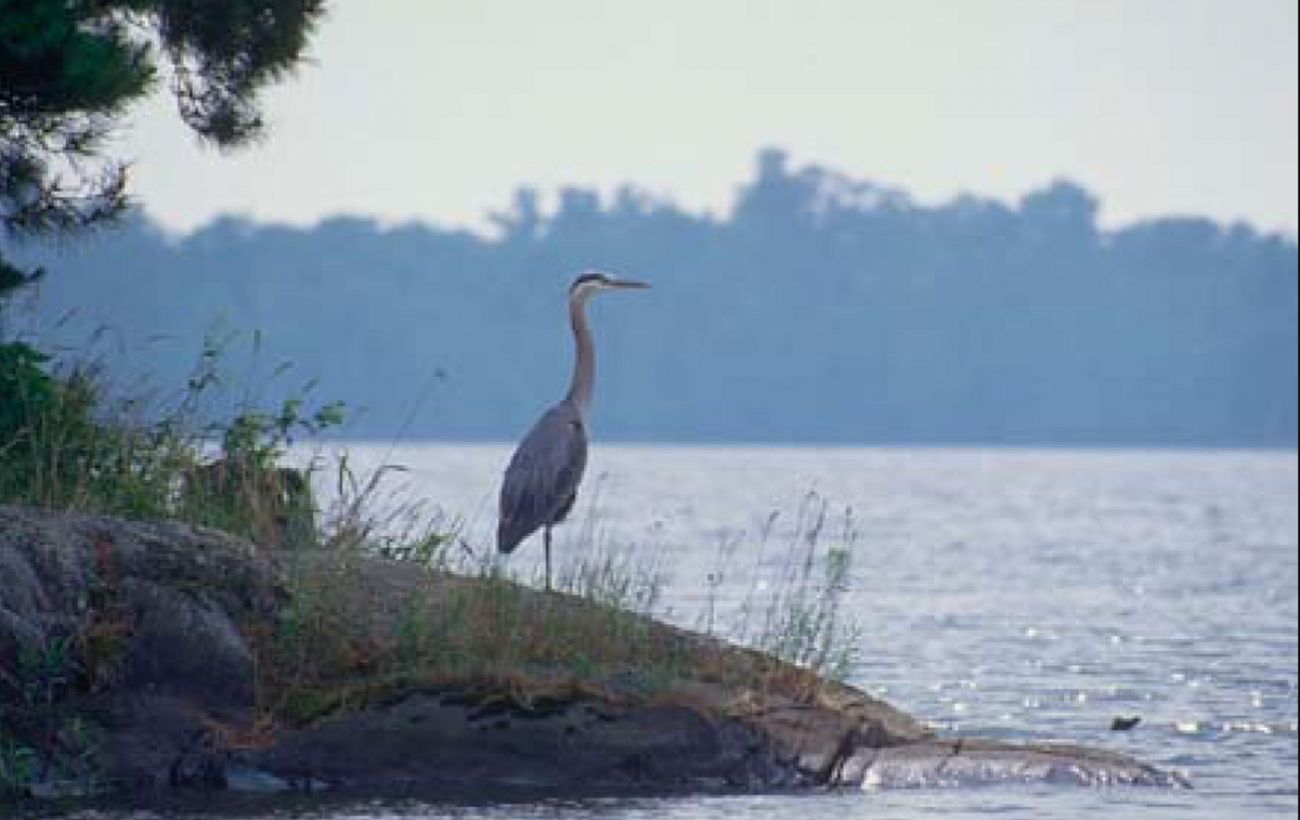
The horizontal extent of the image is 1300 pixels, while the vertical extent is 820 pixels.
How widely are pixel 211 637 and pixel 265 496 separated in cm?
228

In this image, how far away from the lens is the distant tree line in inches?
6629

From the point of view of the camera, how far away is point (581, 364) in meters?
19.9

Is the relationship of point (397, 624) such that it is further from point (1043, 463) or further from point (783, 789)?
point (1043, 463)

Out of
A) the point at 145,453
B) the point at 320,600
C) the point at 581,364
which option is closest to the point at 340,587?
the point at 320,600

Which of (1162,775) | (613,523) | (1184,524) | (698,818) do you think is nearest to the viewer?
(698,818)

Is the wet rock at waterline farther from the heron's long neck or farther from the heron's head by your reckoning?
the heron's head

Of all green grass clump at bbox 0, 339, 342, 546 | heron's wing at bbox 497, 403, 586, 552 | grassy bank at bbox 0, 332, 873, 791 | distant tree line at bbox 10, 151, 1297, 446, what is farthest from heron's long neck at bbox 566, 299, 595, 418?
distant tree line at bbox 10, 151, 1297, 446

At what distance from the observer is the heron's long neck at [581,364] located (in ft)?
65.6

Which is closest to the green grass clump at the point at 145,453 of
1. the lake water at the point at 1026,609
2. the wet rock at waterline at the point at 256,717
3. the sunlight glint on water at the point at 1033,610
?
the wet rock at waterline at the point at 256,717

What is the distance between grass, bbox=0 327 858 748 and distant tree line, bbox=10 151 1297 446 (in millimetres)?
138954

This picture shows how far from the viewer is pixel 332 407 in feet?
62.1

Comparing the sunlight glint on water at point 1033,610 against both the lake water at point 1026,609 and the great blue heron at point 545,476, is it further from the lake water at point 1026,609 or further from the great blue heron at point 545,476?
the great blue heron at point 545,476

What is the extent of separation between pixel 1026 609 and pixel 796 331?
471 ft

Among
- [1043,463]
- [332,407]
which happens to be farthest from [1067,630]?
[1043,463]
